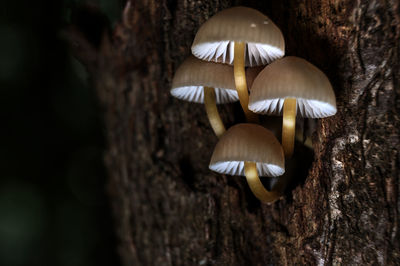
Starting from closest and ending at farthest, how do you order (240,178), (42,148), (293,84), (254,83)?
(293,84) → (254,83) → (240,178) → (42,148)

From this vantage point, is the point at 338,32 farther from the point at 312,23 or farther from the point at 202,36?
the point at 202,36

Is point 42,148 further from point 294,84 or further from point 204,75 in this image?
point 294,84

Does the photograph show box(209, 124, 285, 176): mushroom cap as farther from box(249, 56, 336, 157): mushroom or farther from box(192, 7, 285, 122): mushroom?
box(192, 7, 285, 122): mushroom

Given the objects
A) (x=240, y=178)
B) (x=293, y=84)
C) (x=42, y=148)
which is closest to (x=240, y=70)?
(x=293, y=84)

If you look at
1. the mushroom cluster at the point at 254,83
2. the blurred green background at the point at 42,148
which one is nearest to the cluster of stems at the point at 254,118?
the mushroom cluster at the point at 254,83

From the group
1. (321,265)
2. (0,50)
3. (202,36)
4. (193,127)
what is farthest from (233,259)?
(0,50)

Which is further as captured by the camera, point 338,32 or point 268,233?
Answer: point 268,233

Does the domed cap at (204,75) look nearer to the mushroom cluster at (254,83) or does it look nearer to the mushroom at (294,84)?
the mushroom cluster at (254,83)
